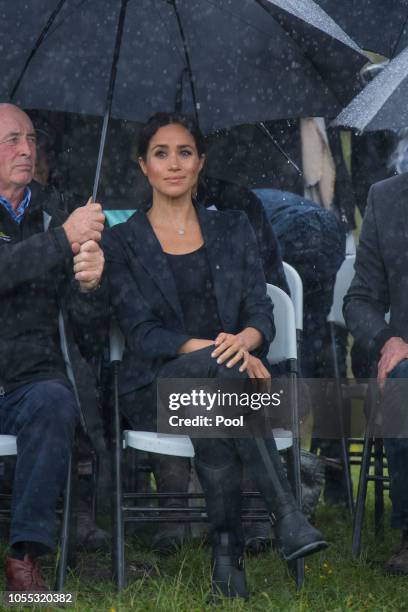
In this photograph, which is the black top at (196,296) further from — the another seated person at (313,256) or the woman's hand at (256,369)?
the another seated person at (313,256)

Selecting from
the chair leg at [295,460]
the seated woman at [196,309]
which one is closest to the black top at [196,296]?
the seated woman at [196,309]

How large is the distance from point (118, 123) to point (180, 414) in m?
1.73

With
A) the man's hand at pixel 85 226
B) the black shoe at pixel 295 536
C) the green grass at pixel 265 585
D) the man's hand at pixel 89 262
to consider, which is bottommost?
the green grass at pixel 265 585

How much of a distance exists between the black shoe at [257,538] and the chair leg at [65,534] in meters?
1.06

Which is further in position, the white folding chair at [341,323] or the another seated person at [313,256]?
the white folding chair at [341,323]

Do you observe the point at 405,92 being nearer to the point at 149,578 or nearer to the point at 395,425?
the point at 395,425

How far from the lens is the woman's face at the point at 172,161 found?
541cm

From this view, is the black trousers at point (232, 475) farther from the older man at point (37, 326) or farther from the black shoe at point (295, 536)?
the older man at point (37, 326)

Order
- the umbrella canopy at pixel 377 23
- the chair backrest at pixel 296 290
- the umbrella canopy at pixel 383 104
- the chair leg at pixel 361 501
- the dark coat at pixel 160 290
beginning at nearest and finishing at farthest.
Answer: the umbrella canopy at pixel 383 104, the dark coat at pixel 160 290, the chair leg at pixel 361 501, the chair backrest at pixel 296 290, the umbrella canopy at pixel 377 23

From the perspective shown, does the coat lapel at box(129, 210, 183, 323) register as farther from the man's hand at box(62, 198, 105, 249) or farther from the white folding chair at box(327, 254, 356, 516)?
the white folding chair at box(327, 254, 356, 516)

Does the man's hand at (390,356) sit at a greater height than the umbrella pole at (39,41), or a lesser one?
lesser

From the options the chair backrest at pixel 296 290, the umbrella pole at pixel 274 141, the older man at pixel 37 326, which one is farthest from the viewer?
the umbrella pole at pixel 274 141

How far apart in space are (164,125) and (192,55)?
33cm

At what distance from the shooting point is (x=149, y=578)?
495cm
